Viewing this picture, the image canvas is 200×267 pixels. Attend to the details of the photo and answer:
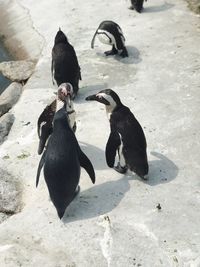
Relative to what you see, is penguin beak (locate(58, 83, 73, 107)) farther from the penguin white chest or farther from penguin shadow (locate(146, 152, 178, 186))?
the penguin white chest

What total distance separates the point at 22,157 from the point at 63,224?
55.8 inches

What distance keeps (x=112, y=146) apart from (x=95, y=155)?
525 mm

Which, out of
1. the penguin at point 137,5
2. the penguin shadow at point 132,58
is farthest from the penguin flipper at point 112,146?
the penguin at point 137,5

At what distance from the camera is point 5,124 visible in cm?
668

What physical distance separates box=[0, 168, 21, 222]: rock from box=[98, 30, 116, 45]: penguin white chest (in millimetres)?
3215

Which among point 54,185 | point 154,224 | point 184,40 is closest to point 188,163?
point 154,224

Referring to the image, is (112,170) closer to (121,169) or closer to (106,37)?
(121,169)

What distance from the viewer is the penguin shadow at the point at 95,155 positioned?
5.61 meters

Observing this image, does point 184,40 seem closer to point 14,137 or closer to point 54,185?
point 14,137

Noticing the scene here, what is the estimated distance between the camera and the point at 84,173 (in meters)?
5.46

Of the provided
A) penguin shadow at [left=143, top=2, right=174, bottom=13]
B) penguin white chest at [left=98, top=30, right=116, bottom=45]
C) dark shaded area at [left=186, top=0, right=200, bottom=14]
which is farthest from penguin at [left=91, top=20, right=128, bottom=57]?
dark shaded area at [left=186, top=0, right=200, bottom=14]

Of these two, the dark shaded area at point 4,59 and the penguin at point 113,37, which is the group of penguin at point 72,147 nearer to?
the penguin at point 113,37

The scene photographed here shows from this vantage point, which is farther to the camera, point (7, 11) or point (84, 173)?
point (7, 11)

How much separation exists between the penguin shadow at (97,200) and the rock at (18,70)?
11.1ft
